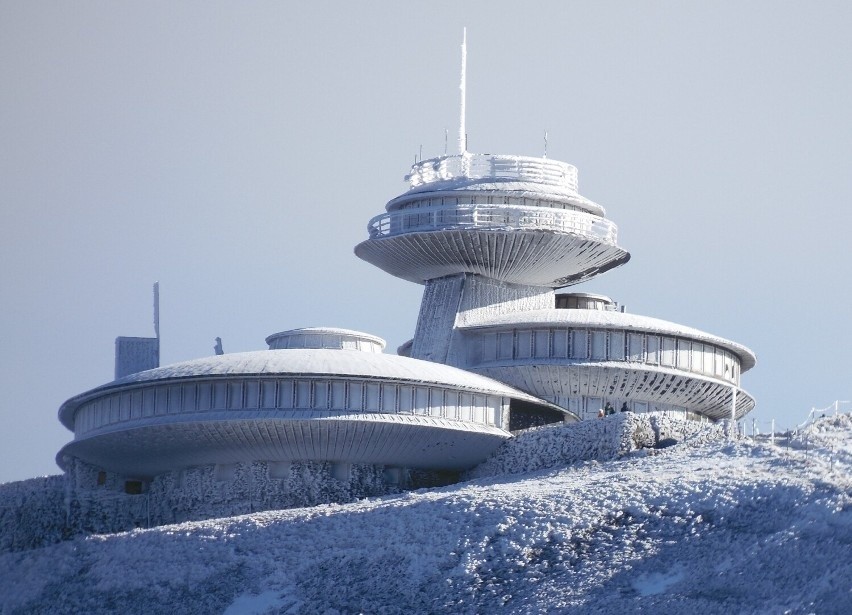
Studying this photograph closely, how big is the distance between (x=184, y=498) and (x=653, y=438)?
1637 centimetres

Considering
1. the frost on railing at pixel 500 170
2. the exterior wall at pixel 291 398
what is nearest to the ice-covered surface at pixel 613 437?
the exterior wall at pixel 291 398

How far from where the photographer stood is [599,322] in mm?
70438

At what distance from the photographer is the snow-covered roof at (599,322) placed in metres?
70.3

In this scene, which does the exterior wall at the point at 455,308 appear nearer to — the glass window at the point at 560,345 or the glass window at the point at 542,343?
the glass window at the point at 542,343

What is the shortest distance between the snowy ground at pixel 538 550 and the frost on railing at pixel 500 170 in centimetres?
2031

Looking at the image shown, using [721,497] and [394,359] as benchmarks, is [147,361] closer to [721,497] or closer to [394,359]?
[394,359]

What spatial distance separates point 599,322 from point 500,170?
8677 mm

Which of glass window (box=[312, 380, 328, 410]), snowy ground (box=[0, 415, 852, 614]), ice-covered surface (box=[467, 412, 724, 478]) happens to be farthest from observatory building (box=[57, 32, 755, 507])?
snowy ground (box=[0, 415, 852, 614])

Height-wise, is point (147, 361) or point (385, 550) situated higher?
point (147, 361)

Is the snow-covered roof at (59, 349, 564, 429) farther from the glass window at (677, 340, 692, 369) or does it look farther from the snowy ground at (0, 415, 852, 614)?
the glass window at (677, 340, 692, 369)

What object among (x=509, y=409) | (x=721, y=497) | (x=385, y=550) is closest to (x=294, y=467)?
(x=509, y=409)

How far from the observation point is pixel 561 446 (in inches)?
2365

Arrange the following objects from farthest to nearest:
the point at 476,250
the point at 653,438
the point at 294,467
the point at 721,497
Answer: the point at 476,250, the point at 294,467, the point at 653,438, the point at 721,497

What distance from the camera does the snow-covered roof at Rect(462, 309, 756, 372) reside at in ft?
231
